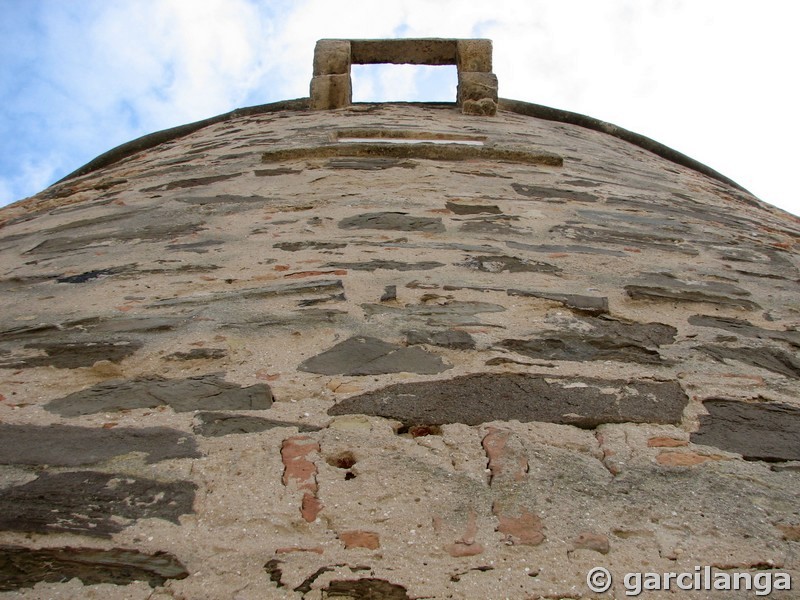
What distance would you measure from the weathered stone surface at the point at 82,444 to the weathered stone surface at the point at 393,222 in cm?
137

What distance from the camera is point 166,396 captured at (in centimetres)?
166

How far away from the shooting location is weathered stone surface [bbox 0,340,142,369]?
1.85m

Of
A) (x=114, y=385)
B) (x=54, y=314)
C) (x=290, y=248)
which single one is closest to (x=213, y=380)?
(x=114, y=385)

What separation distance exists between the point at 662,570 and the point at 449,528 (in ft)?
1.10

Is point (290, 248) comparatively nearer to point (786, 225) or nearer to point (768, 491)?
point (768, 491)

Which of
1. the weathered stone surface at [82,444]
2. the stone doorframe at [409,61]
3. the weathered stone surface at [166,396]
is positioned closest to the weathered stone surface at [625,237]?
the weathered stone surface at [166,396]

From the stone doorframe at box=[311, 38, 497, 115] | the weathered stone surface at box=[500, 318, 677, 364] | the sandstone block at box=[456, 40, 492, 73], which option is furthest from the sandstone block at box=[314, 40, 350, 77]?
the weathered stone surface at box=[500, 318, 677, 364]

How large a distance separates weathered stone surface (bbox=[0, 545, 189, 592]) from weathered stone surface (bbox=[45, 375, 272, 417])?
1.43 ft

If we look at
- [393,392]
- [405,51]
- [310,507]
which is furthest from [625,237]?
[405,51]

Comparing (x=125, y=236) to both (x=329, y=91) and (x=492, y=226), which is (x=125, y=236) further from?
(x=329, y=91)

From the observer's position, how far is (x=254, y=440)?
149 centimetres

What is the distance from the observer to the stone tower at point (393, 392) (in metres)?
1.21

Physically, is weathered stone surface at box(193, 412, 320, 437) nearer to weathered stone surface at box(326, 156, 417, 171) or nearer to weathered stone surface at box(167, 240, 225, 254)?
weathered stone surface at box(167, 240, 225, 254)

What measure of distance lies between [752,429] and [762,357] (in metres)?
0.42
